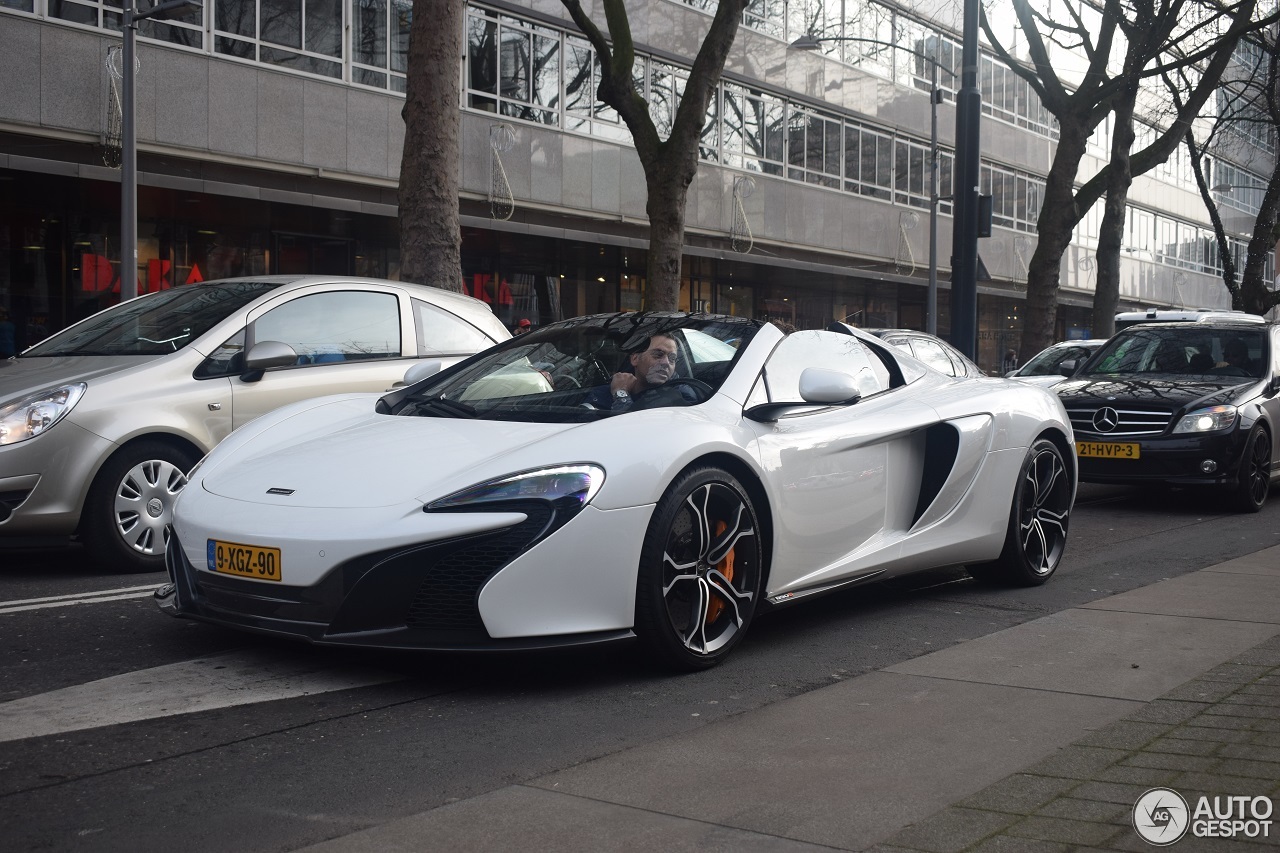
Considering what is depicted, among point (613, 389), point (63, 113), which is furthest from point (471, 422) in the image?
point (63, 113)

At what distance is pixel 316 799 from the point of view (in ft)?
11.1

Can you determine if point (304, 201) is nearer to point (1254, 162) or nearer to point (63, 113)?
point (63, 113)

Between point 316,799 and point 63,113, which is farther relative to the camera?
point 63,113

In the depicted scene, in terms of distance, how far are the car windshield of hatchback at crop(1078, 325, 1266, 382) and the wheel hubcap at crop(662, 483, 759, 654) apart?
26.2 feet

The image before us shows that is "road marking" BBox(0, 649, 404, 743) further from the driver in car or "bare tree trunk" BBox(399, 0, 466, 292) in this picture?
"bare tree trunk" BBox(399, 0, 466, 292)

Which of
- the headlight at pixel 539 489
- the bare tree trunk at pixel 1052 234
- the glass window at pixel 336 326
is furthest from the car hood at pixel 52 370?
the bare tree trunk at pixel 1052 234

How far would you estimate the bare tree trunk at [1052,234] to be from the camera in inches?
874

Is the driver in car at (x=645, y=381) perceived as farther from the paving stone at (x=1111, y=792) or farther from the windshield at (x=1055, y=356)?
the windshield at (x=1055, y=356)

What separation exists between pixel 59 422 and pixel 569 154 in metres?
19.0

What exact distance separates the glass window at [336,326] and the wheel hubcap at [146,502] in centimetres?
98

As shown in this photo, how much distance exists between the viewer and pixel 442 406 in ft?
17.6

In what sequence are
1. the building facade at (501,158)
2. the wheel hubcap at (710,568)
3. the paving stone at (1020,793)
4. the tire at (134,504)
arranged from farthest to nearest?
the building facade at (501,158), the tire at (134,504), the wheel hubcap at (710,568), the paving stone at (1020,793)

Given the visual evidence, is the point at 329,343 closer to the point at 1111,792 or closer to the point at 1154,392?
the point at 1111,792

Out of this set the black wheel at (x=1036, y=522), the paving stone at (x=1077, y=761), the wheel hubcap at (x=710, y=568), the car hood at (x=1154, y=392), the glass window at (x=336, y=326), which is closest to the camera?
the paving stone at (x=1077, y=761)
